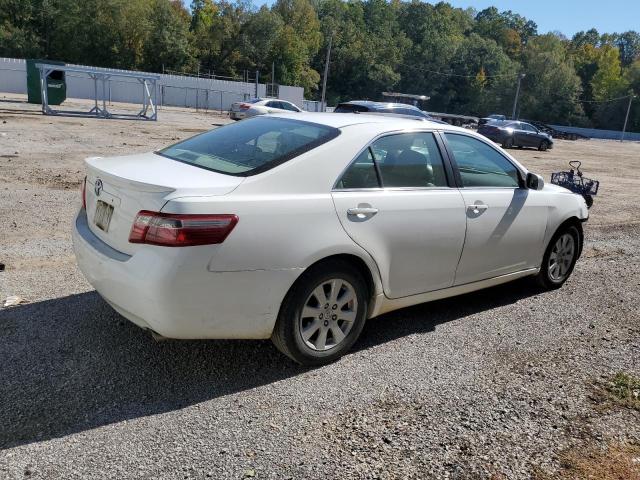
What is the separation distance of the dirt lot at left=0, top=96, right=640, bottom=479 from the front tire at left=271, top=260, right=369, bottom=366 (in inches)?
6.4

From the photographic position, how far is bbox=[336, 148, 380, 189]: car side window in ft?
12.4

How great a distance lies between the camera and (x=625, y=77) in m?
96.1

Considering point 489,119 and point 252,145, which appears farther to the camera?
point 489,119

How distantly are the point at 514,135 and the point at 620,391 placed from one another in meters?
27.4

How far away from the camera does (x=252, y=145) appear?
3994mm

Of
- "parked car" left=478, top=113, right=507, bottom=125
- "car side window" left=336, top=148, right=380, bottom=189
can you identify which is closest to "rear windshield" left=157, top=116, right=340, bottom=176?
"car side window" left=336, top=148, right=380, bottom=189

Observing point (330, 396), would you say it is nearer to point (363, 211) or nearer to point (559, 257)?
point (363, 211)

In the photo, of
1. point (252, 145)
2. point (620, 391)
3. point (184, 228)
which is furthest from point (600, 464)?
point (252, 145)

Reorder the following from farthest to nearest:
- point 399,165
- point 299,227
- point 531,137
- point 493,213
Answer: point 531,137 → point 493,213 → point 399,165 → point 299,227

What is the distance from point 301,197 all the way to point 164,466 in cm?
166

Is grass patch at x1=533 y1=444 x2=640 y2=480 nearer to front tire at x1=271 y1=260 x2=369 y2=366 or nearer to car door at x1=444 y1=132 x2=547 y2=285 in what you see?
front tire at x1=271 y1=260 x2=369 y2=366

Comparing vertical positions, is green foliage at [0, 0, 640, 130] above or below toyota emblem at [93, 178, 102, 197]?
above

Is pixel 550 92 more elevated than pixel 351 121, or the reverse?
pixel 550 92

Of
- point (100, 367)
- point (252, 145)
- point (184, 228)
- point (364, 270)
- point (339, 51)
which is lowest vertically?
point (100, 367)
